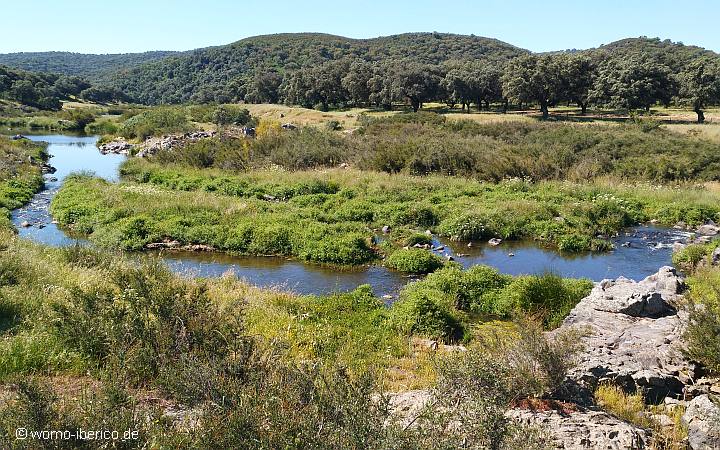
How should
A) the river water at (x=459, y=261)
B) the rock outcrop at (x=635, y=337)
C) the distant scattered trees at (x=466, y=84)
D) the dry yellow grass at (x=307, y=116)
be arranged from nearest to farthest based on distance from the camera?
the rock outcrop at (x=635, y=337) < the river water at (x=459, y=261) < the distant scattered trees at (x=466, y=84) < the dry yellow grass at (x=307, y=116)

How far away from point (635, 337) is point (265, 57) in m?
176

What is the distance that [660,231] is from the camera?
23.1 m

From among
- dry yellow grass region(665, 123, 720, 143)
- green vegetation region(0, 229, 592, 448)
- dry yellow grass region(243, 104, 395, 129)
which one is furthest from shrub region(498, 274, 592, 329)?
dry yellow grass region(243, 104, 395, 129)

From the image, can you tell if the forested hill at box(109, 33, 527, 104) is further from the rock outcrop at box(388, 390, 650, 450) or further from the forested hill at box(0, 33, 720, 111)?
the rock outcrop at box(388, 390, 650, 450)

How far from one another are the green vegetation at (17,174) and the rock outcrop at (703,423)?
23.5 m

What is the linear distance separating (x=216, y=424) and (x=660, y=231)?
910 inches

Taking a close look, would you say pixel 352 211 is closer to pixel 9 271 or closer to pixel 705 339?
pixel 9 271

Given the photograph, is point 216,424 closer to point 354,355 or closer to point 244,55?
point 354,355

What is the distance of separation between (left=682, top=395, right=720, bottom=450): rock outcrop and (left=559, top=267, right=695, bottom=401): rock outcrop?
1316 mm

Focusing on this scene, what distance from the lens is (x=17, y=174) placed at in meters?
35.3

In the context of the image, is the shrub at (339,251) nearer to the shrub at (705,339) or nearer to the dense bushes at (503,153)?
the shrub at (705,339)

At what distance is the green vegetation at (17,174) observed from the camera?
2811 centimetres

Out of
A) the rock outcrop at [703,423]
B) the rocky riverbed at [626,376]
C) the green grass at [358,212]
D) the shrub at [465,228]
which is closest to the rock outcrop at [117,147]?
the green grass at [358,212]

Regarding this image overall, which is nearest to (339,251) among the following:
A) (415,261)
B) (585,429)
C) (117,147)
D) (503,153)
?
(415,261)
